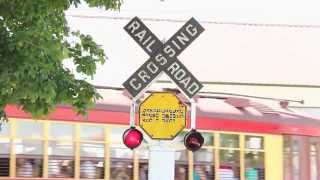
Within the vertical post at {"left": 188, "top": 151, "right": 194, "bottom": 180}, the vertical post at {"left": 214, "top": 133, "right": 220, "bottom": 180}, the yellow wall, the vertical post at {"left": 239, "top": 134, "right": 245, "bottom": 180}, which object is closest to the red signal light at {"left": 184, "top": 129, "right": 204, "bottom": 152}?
A: the vertical post at {"left": 188, "top": 151, "right": 194, "bottom": 180}

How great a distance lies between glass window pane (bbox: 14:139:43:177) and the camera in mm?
14203

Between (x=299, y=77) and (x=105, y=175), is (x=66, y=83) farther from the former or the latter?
(x=299, y=77)

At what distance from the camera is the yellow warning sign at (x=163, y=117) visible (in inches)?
336

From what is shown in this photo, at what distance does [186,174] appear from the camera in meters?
15.1

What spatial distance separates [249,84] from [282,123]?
15744 millimetres

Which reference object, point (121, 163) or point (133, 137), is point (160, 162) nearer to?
point (133, 137)

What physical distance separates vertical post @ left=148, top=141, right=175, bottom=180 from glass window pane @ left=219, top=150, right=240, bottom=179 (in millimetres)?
6837

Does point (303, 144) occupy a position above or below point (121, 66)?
below

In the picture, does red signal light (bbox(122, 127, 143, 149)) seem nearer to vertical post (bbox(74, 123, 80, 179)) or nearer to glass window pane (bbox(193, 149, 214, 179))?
vertical post (bbox(74, 123, 80, 179))

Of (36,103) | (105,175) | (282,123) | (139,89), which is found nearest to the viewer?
(36,103)

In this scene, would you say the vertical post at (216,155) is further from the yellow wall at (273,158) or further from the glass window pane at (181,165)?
the yellow wall at (273,158)

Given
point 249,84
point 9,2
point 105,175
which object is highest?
point 249,84

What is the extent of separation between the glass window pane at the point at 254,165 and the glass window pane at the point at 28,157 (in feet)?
12.7

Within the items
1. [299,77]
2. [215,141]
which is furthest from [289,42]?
[215,141]
